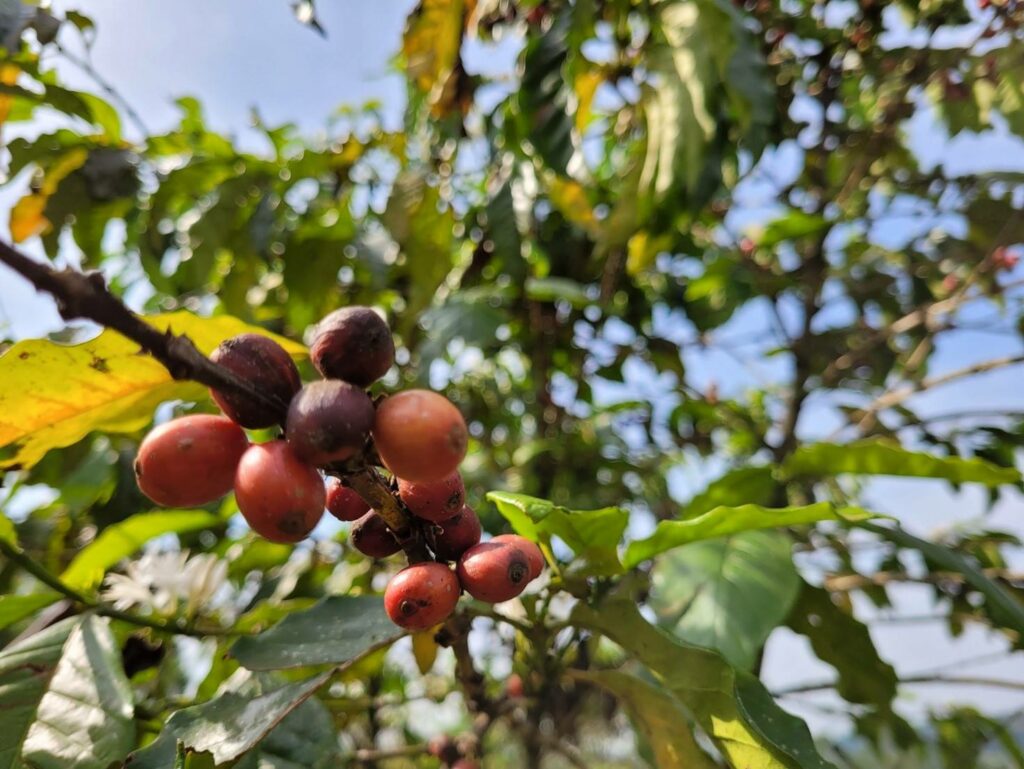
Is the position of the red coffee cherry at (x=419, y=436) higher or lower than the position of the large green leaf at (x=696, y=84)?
lower

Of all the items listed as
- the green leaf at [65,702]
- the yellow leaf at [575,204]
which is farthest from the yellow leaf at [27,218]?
the yellow leaf at [575,204]

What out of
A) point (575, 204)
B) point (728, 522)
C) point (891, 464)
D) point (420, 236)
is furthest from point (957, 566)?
point (420, 236)

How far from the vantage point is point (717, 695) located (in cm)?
66

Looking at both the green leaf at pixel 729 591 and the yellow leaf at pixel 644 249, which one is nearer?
the green leaf at pixel 729 591

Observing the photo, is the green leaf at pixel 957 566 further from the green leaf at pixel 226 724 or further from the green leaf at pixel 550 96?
the green leaf at pixel 550 96

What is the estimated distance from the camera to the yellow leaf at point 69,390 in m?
0.58

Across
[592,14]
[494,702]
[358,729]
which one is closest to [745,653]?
[494,702]

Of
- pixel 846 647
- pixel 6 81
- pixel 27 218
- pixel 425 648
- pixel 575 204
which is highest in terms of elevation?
pixel 6 81

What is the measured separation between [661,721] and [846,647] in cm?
58

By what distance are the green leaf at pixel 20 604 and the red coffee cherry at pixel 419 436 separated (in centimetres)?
65

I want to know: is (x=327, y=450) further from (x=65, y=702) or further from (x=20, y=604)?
(x=20, y=604)

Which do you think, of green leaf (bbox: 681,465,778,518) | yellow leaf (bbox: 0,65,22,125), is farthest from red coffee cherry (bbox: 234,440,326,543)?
yellow leaf (bbox: 0,65,22,125)

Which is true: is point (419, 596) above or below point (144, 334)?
below

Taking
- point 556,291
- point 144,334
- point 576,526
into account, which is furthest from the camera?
point 556,291
